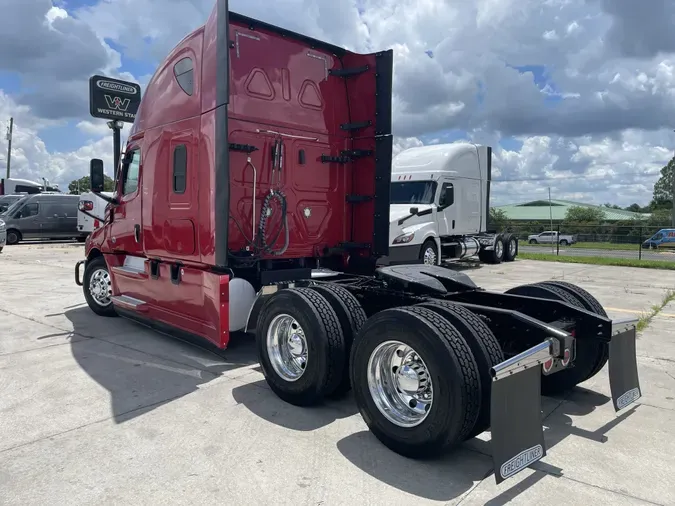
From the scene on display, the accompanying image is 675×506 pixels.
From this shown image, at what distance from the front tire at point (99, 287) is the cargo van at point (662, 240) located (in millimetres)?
31539

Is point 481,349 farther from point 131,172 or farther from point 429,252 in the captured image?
point 429,252

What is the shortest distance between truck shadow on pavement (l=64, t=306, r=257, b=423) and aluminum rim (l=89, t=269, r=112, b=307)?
565 mm

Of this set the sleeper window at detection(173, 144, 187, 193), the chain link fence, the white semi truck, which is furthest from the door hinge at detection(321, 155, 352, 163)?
the chain link fence

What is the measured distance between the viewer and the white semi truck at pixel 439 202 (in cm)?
1256

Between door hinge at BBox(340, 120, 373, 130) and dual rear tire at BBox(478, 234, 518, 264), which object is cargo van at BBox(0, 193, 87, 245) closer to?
dual rear tire at BBox(478, 234, 518, 264)

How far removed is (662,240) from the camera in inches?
1261

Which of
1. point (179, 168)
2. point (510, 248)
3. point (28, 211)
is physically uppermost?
point (179, 168)

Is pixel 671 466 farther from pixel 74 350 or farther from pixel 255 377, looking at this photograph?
pixel 74 350

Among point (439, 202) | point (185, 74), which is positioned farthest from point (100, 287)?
point (439, 202)

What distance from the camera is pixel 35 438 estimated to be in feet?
11.8

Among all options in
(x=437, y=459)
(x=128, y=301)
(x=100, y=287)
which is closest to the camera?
(x=437, y=459)

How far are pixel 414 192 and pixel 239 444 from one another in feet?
36.3

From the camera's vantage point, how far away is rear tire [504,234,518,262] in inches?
701

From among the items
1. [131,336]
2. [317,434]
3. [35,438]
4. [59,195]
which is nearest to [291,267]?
[131,336]
